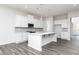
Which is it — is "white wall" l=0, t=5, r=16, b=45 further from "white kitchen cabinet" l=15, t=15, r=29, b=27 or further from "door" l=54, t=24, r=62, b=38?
"door" l=54, t=24, r=62, b=38

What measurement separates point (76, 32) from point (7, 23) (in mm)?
7654

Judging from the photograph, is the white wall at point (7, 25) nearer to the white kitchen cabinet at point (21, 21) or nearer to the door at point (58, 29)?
the white kitchen cabinet at point (21, 21)

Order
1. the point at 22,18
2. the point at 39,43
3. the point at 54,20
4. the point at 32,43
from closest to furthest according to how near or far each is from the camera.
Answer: the point at 39,43 → the point at 32,43 → the point at 22,18 → the point at 54,20

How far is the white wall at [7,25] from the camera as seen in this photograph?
5.03 metres

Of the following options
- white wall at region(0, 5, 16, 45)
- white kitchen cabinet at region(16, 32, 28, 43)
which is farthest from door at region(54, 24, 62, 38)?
white wall at region(0, 5, 16, 45)

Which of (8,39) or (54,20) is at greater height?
(54,20)

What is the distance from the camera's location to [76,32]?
8.16 m

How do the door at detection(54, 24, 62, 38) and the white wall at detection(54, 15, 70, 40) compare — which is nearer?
the white wall at detection(54, 15, 70, 40)

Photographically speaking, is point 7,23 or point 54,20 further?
point 54,20

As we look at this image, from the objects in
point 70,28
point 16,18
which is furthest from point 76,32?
point 16,18

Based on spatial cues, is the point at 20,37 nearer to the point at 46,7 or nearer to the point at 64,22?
the point at 46,7

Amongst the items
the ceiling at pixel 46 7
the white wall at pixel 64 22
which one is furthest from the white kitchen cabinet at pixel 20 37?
the white wall at pixel 64 22

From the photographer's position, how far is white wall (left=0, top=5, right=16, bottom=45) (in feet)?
16.5

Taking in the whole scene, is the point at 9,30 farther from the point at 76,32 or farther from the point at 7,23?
the point at 76,32
